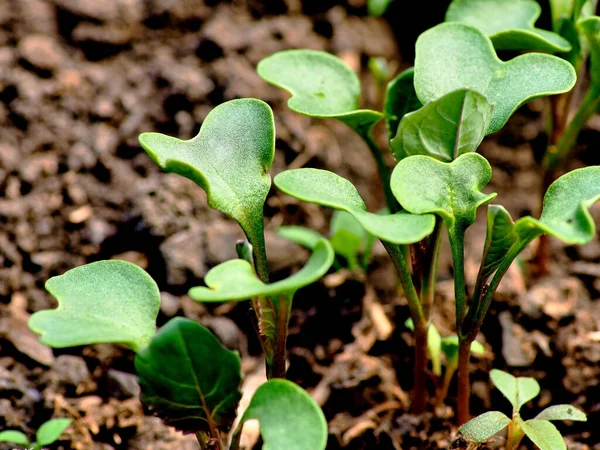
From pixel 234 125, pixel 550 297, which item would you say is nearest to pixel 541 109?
pixel 550 297

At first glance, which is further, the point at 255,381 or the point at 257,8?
the point at 257,8

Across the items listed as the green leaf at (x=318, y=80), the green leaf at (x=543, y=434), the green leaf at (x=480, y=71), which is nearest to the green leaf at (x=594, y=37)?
the green leaf at (x=480, y=71)

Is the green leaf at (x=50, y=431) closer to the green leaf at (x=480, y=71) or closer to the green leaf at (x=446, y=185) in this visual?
the green leaf at (x=446, y=185)

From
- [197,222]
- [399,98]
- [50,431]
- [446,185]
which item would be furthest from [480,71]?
[50,431]

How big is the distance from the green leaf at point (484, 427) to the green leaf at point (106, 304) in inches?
21.8

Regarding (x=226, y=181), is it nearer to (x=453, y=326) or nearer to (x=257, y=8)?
(x=453, y=326)

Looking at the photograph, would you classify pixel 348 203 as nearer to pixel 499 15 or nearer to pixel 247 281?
pixel 247 281

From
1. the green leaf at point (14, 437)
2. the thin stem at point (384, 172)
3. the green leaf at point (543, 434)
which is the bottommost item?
the green leaf at point (14, 437)

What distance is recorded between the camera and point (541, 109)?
86.8 inches

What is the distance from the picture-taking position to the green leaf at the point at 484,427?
1.09 m

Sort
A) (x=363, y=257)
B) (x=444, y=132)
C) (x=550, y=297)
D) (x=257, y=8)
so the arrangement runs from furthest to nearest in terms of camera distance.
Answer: (x=257, y=8) < (x=363, y=257) < (x=550, y=297) < (x=444, y=132)

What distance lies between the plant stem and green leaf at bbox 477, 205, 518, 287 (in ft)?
0.42

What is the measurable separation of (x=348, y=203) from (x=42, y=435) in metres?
0.73

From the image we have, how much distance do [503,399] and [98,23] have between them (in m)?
1.55
